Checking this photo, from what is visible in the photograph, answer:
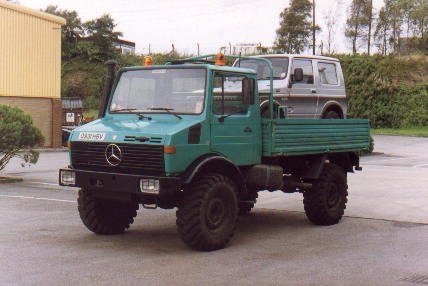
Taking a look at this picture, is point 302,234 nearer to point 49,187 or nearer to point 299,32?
point 49,187

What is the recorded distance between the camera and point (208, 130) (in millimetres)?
8758

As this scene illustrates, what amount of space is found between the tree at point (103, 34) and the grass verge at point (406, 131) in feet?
72.6

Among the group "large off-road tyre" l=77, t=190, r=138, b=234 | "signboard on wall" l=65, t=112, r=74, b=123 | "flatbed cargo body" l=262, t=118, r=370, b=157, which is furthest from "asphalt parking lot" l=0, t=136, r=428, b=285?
"signboard on wall" l=65, t=112, r=74, b=123

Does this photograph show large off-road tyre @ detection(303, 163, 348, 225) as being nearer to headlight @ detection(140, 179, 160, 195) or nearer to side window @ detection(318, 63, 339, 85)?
headlight @ detection(140, 179, 160, 195)

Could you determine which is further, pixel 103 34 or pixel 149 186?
pixel 103 34

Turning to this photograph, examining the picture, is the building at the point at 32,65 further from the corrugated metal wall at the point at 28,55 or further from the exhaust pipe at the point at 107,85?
the exhaust pipe at the point at 107,85

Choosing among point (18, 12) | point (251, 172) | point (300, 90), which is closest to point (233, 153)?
point (251, 172)

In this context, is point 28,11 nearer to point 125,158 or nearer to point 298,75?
point 298,75

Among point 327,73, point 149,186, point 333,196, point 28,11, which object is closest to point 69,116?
point 28,11

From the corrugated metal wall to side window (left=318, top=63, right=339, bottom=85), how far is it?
63.3 feet

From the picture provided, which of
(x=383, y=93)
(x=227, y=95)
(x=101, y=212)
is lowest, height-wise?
(x=101, y=212)

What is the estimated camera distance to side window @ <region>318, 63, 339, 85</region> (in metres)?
15.0

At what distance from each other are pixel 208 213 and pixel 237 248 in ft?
2.48

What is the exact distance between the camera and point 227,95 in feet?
29.7
